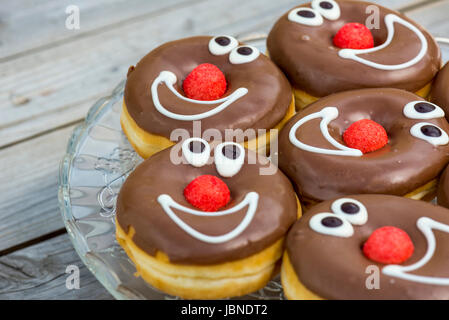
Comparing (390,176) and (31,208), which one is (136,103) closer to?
(31,208)

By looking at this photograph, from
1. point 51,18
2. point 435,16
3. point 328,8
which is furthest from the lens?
point 51,18

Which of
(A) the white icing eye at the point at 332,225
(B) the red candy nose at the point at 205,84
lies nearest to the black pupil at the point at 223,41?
(B) the red candy nose at the point at 205,84

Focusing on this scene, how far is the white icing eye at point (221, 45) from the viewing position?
1732 mm

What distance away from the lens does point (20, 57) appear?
2398mm

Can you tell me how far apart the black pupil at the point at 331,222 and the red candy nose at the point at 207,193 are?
22cm

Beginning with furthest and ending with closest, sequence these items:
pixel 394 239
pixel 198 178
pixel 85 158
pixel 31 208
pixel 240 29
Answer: pixel 240 29
pixel 31 208
pixel 85 158
pixel 198 178
pixel 394 239

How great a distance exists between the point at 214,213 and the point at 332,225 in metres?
0.24

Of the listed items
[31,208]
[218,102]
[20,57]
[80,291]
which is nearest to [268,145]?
[218,102]

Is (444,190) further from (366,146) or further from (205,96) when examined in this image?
(205,96)

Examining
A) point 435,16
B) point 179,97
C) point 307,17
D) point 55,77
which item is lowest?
point 55,77

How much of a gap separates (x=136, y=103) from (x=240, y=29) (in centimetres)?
102

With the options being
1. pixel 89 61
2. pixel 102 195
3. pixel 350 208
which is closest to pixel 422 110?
pixel 350 208

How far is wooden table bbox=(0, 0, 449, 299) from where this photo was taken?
1710mm

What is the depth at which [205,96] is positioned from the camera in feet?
5.30
